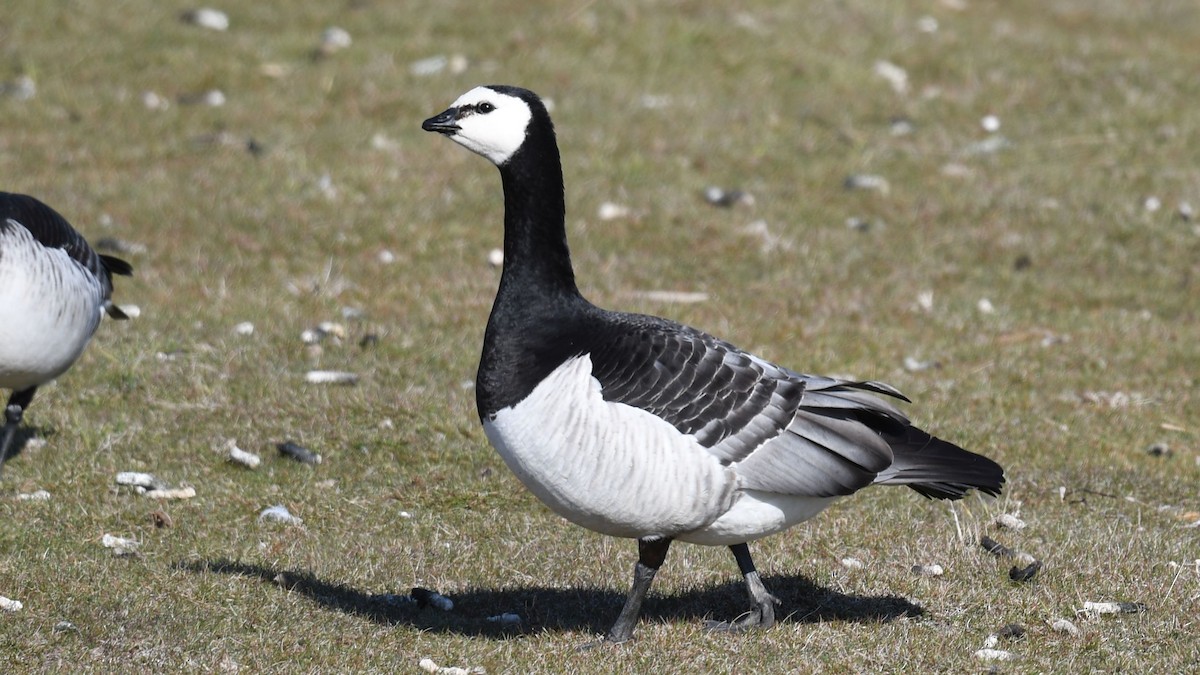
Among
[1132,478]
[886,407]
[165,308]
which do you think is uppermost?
[886,407]

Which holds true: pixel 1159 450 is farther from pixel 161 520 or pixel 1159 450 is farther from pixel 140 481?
pixel 140 481

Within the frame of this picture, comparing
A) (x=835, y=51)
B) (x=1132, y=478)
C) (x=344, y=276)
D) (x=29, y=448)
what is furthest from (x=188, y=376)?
(x=835, y=51)

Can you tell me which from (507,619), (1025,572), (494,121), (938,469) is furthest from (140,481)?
(1025,572)


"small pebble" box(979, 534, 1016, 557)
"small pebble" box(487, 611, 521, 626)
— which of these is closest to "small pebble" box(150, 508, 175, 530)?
"small pebble" box(487, 611, 521, 626)

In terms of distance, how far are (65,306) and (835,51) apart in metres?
11.3

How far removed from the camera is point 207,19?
17.0 m

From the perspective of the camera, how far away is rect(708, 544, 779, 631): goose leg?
676 cm

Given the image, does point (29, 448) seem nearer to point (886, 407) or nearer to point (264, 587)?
point (264, 587)

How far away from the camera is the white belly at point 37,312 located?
771 centimetres

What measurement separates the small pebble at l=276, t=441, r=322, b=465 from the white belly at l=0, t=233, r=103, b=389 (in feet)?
4.43

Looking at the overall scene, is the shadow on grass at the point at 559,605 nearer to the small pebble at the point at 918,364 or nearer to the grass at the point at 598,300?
the grass at the point at 598,300

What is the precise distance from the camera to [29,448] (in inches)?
348

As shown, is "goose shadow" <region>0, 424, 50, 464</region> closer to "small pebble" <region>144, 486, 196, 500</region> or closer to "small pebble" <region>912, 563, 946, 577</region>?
"small pebble" <region>144, 486, 196, 500</region>

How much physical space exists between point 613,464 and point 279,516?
113 inches
